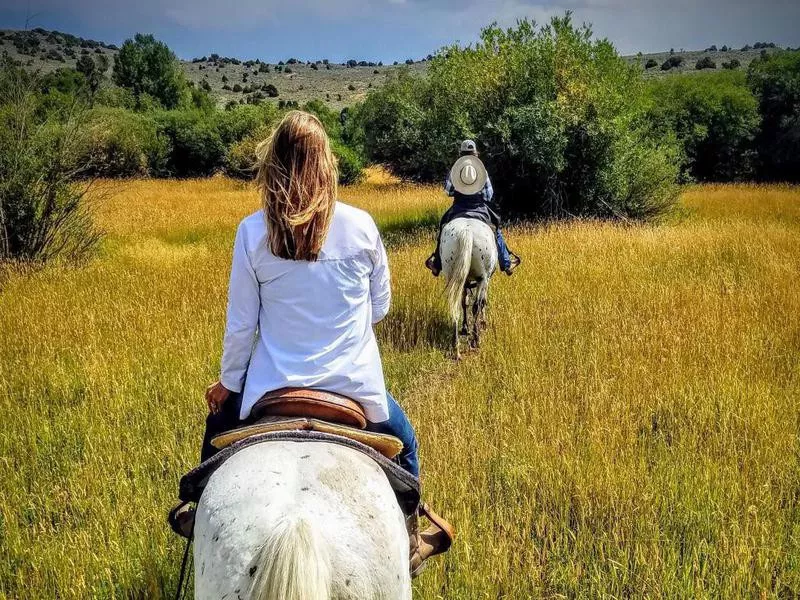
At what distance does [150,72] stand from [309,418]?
206ft

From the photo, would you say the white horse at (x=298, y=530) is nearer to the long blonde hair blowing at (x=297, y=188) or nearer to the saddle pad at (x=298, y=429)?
the saddle pad at (x=298, y=429)

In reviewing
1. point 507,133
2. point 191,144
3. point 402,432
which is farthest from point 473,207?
point 191,144

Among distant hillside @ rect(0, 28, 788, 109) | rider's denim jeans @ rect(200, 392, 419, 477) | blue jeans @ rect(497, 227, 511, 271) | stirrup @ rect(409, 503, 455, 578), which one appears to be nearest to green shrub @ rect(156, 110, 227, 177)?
blue jeans @ rect(497, 227, 511, 271)

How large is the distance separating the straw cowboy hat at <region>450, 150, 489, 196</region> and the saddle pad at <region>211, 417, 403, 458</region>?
19.1 ft

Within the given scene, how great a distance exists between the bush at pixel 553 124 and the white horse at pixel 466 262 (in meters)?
8.11

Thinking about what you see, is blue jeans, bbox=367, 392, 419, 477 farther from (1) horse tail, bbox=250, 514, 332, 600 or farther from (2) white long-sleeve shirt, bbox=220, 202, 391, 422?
(1) horse tail, bbox=250, 514, 332, 600

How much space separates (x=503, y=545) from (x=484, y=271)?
14.1 ft

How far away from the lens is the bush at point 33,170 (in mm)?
9188

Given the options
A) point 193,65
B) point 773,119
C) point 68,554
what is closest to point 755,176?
point 773,119

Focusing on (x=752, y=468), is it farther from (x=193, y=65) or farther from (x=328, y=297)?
(x=193, y=65)

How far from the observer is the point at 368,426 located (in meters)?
2.40

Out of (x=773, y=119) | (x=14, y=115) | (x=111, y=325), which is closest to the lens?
(x=111, y=325)

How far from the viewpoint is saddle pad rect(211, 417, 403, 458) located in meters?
1.98

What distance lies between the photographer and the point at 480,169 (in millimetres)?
7535
